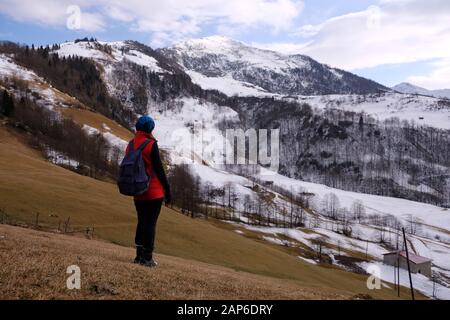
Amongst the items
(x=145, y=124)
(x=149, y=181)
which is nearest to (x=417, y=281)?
(x=149, y=181)

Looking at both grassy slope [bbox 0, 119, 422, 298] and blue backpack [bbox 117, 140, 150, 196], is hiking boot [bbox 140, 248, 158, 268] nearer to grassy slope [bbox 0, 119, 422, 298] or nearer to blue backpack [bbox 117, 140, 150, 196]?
blue backpack [bbox 117, 140, 150, 196]

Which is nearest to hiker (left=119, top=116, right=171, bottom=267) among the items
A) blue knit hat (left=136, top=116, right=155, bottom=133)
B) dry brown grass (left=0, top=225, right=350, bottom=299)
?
blue knit hat (left=136, top=116, right=155, bottom=133)

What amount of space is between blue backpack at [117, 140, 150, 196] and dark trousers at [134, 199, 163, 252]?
0.69 metres

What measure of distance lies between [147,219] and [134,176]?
170 cm

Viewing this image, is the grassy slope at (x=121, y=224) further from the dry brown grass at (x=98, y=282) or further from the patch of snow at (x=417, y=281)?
the patch of snow at (x=417, y=281)

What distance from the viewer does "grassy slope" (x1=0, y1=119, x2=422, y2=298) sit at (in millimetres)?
59969

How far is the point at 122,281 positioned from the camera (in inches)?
471

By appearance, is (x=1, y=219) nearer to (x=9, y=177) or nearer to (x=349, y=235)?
(x=9, y=177)

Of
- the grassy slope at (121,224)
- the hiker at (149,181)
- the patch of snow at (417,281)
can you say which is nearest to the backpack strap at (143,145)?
the hiker at (149,181)

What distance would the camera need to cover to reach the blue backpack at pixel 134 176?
12984 mm

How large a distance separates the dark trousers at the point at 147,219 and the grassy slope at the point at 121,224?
40.3 m

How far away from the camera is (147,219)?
547 inches
